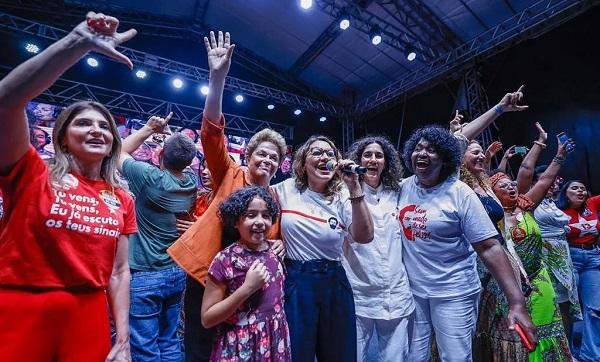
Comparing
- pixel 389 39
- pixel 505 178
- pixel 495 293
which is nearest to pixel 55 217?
pixel 495 293

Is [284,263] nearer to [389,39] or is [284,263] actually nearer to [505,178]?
[505,178]

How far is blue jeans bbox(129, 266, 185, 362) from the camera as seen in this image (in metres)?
2.24

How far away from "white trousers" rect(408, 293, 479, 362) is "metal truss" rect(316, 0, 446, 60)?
6300 millimetres

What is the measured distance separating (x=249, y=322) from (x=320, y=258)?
0.43 meters

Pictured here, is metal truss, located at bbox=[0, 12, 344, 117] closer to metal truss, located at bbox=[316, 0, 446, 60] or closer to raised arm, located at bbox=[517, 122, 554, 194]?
metal truss, located at bbox=[316, 0, 446, 60]

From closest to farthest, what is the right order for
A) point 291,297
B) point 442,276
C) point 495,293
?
point 291,297
point 442,276
point 495,293

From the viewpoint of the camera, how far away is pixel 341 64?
29.4 feet

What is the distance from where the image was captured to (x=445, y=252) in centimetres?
187

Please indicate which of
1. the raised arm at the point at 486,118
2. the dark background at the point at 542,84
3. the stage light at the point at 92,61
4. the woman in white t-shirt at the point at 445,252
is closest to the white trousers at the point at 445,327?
the woman in white t-shirt at the point at 445,252

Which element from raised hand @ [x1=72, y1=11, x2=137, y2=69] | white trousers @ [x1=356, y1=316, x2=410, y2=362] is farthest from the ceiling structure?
raised hand @ [x1=72, y1=11, x2=137, y2=69]

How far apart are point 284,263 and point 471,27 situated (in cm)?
753

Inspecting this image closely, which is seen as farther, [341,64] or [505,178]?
[341,64]

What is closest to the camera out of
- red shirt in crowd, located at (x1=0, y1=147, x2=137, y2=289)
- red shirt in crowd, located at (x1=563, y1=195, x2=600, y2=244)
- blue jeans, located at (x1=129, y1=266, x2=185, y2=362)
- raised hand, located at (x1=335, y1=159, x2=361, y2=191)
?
red shirt in crowd, located at (x1=0, y1=147, x2=137, y2=289)

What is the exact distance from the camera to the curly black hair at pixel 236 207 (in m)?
1.54
